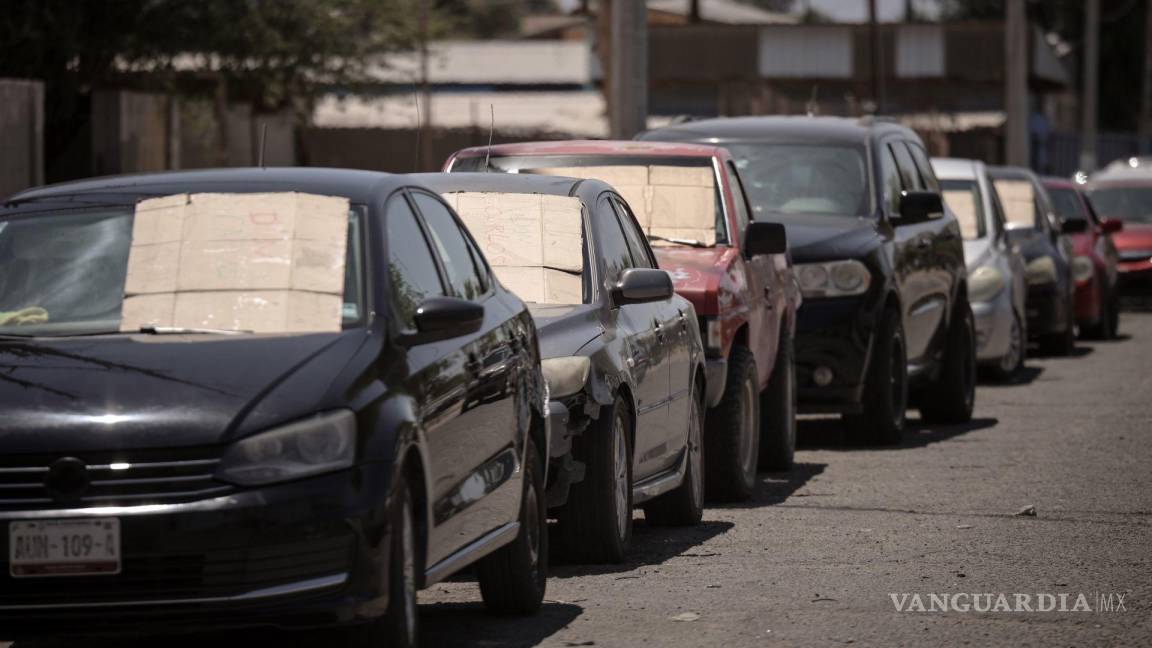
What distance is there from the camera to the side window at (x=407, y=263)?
7078 millimetres

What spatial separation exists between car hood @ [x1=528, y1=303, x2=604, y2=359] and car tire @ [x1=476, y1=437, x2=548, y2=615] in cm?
95

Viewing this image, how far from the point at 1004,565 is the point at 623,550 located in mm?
1544

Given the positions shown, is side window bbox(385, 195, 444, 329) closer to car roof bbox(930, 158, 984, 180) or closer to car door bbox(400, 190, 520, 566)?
car door bbox(400, 190, 520, 566)

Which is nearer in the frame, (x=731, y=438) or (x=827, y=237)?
(x=731, y=438)

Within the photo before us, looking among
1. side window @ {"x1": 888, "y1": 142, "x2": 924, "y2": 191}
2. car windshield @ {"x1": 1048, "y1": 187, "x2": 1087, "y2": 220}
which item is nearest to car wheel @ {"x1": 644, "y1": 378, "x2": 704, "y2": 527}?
side window @ {"x1": 888, "y1": 142, "x2": 924, "y2": 191}

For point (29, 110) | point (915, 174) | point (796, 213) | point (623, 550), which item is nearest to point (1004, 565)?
point (623, 550)

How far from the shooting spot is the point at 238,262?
7188 millimetres

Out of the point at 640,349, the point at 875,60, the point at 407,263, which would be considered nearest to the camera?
the point at 407,263

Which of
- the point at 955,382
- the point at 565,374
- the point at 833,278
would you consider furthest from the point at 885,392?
Answer: the point at 565,374

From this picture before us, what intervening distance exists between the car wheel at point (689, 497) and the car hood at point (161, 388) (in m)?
3.94

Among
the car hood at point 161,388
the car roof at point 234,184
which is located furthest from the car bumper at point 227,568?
the car roof at point 234,184

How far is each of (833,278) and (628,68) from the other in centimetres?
636

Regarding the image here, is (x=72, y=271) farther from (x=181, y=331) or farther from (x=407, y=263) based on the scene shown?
(x=407, y=263)

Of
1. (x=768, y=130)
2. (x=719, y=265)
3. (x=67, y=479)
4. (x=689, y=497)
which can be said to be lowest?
(x=689, y=497)
